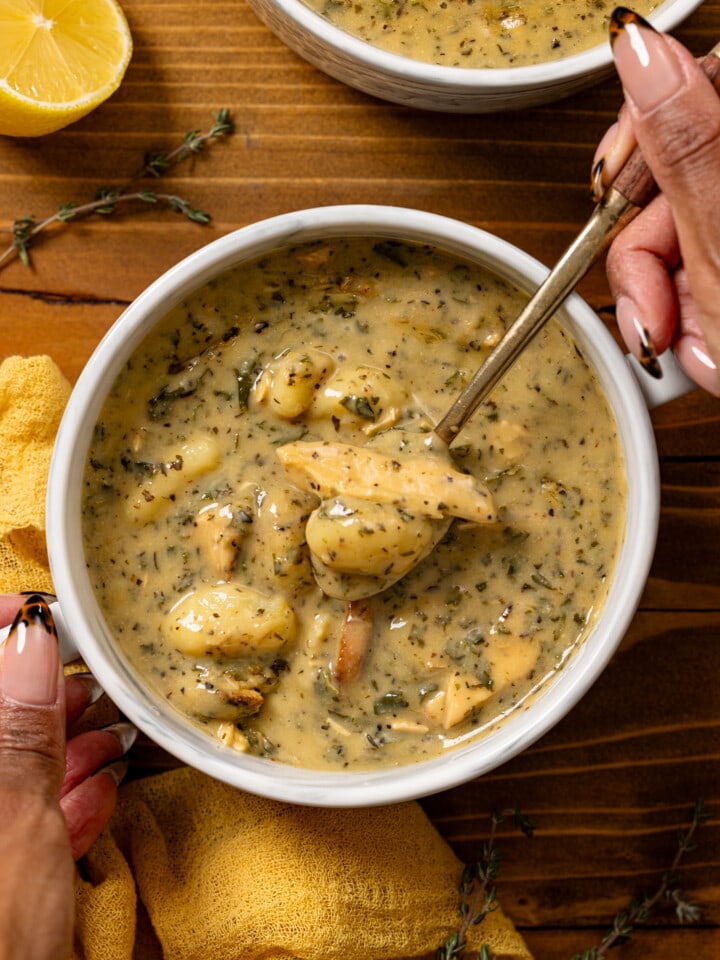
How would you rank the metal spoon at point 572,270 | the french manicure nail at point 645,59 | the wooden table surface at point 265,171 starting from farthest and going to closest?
the wooden table surface at point 265,171 → the metal spoon at point 572,270 → the french manicure nail at point 645,59

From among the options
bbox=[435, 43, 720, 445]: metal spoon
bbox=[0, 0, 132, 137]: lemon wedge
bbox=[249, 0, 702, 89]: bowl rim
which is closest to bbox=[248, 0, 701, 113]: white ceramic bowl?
bbox=[249, 0, 702, 89]: bowl rim

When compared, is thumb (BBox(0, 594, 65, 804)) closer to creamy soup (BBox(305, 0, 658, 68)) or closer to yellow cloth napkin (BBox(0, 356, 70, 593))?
yellow cloth napkin (BBox(0, 356, 70, 593))

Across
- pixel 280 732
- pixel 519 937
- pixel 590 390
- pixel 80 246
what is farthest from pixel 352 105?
pixel 519 937

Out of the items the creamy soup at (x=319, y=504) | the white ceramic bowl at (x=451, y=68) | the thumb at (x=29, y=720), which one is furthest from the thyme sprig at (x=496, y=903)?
the white ceramic bowl at (x=451, y=68)

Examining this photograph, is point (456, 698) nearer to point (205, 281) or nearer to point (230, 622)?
point (230, 622)

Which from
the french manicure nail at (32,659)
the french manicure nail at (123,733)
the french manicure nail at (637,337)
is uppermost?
the french manicure nail at (637,337)

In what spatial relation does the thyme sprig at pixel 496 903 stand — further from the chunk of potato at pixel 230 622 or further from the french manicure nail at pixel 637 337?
the french manicure nail at pixel 637 337

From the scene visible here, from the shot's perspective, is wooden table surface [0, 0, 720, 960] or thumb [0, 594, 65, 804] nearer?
thumb [0, 594, 65, 804]
